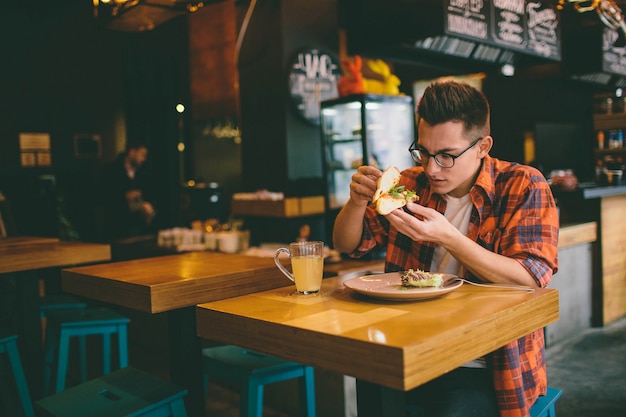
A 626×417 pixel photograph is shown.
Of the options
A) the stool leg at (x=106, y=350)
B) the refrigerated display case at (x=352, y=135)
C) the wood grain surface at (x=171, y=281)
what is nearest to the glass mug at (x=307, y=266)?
the wood grain surface at (x=171, y=281)

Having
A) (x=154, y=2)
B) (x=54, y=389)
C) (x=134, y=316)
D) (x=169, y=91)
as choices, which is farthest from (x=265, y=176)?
(x=169, y=91)

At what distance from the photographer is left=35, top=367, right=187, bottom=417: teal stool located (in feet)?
5.64

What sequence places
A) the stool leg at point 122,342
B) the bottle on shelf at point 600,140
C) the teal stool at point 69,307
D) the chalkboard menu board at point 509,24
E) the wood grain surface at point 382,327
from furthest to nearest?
1. the bottle on shelf at point 600,140
2. the chalkboard menu board at point 509,24
3. the teal stool at point 69,307
4. the stool leg at point 122,342
5. the wood grain surface at point 382,327

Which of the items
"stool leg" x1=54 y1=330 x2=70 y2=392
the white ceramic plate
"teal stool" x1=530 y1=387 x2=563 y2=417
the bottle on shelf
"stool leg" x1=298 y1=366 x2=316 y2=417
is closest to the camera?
the white ceramic plate

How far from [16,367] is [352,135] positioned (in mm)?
2731

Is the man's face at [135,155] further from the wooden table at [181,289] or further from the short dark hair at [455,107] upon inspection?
the short dark hair at [455,107]

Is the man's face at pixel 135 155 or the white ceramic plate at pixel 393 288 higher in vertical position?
the man's face at pixel 135 155

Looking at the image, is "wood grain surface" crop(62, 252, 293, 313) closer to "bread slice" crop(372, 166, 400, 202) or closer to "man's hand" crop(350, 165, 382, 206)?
"man's hand" crop(350, 165, 382, 206)

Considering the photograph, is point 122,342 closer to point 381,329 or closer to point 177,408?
point 177,408

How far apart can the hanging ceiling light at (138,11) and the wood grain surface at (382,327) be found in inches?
95.1

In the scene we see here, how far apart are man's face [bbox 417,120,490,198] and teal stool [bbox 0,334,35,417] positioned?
6.87ft

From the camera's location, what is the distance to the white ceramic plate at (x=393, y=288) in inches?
55.6

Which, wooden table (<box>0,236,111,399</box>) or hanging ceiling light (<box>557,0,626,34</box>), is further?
hanging ceiling light (<box>557,0,626,34</box>)

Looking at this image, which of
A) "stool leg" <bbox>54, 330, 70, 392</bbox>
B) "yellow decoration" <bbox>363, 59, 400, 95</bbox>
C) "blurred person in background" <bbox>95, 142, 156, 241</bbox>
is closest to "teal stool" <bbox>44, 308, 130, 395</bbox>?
"stool leg" <bbox>54, 330, 70, 392</bbox>
